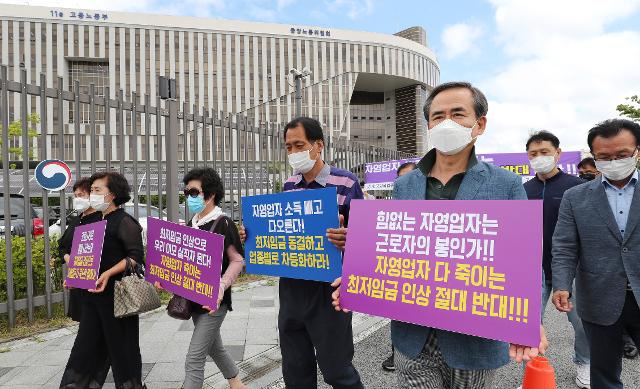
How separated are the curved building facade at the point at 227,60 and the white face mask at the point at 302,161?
44.4 meters

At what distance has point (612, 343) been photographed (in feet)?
7.52

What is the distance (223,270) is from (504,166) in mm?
6464

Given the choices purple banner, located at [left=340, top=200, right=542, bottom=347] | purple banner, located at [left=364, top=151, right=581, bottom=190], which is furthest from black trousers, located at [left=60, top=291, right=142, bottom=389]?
purple banner, located at [left=364, top=151, right=581, bottom=190]

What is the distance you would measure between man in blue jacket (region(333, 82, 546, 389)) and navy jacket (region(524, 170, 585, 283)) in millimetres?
2072

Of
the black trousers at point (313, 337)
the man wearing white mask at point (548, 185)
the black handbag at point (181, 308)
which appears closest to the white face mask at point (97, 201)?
the black handbag at point (181, 308)

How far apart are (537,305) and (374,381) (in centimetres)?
227

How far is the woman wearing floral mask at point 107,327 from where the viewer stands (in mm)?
2828

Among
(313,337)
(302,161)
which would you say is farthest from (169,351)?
(302,161)

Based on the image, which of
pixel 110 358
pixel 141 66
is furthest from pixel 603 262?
pixel 141 66

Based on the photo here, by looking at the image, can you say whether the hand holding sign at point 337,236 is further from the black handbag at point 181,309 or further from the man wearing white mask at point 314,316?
the black handbag at point 181,309

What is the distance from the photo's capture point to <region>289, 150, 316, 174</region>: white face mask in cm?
247

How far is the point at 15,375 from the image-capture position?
347 centimetres

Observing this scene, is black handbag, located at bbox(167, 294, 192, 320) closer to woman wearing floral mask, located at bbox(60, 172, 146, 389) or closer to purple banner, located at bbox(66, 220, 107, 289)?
woman wearing floral mask, located at bbox(60, 172, 146, 389)

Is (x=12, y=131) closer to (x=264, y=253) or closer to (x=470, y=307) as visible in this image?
(x=264, y=253)
